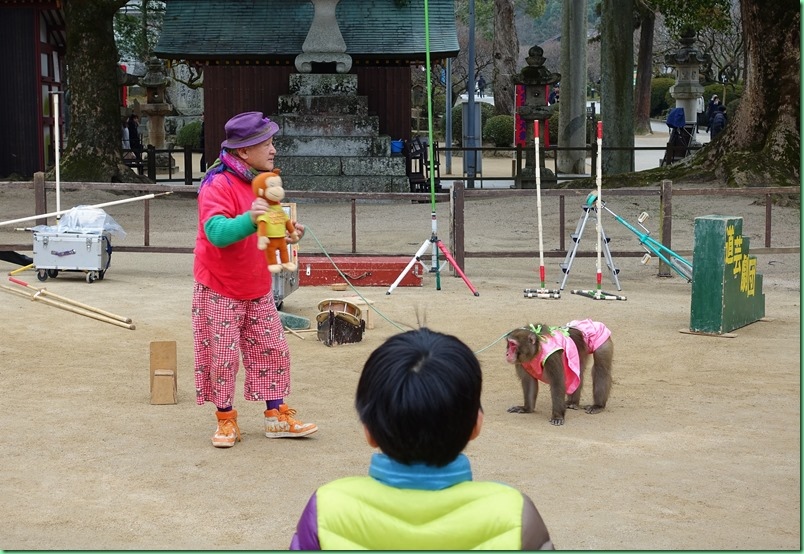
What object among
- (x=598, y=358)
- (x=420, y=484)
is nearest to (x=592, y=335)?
(x=598, y=358)

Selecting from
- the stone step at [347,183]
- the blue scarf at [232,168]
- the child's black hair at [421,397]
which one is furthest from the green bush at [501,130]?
the child's black hair at [421,397]

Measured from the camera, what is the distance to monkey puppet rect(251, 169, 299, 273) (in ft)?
17.2

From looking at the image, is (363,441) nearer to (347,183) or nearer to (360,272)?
(360,272)

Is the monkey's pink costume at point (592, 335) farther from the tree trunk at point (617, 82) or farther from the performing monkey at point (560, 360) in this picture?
the tree trunk at point (617, 82)

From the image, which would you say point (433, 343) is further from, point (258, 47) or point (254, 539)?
point (258, 47)

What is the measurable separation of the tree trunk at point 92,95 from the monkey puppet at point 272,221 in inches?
674

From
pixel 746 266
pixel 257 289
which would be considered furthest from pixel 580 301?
pixel 257 289

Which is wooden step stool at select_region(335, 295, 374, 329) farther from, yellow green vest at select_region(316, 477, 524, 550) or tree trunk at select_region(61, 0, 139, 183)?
tree trunk at select_region(61, 0, 139, 183)

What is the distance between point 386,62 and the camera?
2352cm

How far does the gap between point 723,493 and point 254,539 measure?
216cm

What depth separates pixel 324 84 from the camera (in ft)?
70.5

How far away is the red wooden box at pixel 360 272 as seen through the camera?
11.9 metres

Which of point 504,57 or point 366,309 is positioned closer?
point 366,309

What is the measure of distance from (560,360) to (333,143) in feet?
49.3
